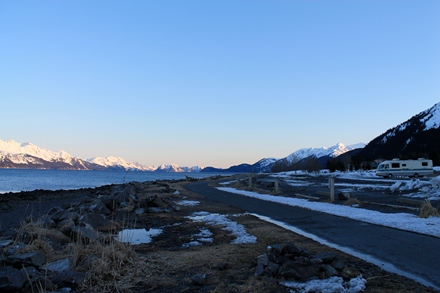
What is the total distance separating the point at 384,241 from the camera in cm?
918

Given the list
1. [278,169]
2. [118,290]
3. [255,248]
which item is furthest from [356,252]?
[278,169]

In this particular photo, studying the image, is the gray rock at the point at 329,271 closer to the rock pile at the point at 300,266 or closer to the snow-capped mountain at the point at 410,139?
the rock pile at the point at 300,266

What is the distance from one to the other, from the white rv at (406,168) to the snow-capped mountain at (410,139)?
64060 millimetres

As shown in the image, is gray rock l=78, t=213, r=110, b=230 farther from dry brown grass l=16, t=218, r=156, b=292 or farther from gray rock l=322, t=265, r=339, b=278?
gray rock l=322, t=265, r=339, b=278

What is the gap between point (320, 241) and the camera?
9.33 metres

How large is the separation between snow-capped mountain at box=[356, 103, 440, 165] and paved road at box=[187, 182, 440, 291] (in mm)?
111211

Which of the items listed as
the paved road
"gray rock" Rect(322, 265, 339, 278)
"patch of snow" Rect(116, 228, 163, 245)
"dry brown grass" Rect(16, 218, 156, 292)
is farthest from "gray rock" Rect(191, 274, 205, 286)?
"patch of snow" Rect(116, 228, 163, 245)

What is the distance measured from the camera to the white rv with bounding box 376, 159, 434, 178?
52562 mm

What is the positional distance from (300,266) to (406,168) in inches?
2135

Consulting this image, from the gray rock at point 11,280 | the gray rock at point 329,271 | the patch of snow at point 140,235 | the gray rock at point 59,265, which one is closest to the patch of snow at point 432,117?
the patch of snow at point 140,235

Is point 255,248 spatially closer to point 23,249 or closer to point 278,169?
point 23,249

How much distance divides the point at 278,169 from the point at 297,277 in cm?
15281

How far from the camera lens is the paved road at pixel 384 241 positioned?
6725mm

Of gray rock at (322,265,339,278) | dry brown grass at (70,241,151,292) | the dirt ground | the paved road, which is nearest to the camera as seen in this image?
dry brown grass at (70,241,151,292)
